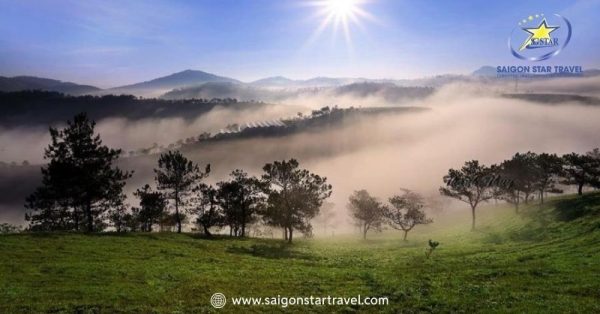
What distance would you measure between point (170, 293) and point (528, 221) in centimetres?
6863

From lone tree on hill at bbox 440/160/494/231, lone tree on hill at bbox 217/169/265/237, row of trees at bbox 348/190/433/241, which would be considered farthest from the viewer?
row of trees at bbox 348/190/433/241

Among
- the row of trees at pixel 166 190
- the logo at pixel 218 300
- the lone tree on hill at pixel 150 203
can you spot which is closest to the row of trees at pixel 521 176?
the row of trees at pixel 166 190

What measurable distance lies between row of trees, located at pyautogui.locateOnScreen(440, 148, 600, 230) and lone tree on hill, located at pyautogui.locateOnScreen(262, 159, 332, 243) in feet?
105

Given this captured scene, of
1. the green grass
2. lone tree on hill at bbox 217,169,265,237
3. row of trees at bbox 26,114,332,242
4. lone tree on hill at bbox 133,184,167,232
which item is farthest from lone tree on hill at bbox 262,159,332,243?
lone tree on hill at bbox 133,184,167,232

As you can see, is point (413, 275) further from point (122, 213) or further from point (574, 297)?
point (122, 213)

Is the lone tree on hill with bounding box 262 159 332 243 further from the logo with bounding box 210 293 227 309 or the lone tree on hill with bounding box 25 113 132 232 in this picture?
the logo with bounding box 210 293 227 309

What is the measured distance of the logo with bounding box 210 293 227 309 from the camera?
29391 mm

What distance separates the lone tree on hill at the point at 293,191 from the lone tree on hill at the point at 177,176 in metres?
15.5

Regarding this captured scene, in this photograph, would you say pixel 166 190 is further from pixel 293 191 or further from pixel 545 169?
pixel 545 169

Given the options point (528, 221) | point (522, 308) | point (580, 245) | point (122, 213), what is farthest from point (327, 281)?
point (122, 213)

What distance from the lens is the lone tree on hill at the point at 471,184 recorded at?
95812 millimetres

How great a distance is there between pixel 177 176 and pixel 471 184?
64.9m

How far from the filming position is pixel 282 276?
40.9 meters

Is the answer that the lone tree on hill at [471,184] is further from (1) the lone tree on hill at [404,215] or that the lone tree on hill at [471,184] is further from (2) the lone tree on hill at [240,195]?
(2) the lone tree on hill at [240,195]
